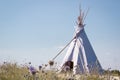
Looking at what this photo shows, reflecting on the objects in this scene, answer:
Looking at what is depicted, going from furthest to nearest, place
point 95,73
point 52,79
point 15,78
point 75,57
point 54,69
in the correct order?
point 75,57
point 95,73
point 54,69
point 15,78
point 52,79

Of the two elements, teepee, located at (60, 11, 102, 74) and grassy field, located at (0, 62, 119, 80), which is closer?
grassy field, located at (0, 62, 119, 80)

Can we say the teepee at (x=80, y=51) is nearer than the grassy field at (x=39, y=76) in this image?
No

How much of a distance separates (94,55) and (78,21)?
2.15 meters

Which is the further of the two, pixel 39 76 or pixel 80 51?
pixel 80 51

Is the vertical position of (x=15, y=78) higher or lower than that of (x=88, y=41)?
lower

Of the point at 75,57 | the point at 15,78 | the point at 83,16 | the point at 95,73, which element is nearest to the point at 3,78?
the point at 15,78

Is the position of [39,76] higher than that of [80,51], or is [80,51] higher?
[80,51]

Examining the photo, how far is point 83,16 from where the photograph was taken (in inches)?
654

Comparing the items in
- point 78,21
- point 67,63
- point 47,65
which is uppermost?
point 78,21

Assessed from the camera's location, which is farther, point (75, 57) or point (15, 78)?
point (75, 57)

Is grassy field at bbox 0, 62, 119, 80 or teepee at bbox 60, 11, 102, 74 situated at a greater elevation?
teepee at bbox 60, 11, 102, 74

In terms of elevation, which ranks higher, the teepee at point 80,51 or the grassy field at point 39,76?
the teepee at point 80,51

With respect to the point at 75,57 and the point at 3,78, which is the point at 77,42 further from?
the point at 3,78

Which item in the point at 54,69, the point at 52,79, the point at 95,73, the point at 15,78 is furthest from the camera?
the point at 95,73
